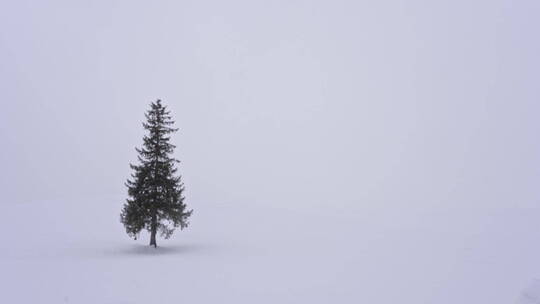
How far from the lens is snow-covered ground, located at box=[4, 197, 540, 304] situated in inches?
709

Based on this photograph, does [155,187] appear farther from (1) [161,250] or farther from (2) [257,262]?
(2) [257,262]

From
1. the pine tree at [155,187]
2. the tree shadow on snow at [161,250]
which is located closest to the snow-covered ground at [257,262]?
the tree shadow on snow at [161,250]

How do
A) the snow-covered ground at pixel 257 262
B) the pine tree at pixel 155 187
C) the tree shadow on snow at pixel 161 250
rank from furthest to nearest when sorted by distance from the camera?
the pine tree at pixel 155 187
the tree shadow on snow at pixel 161 250
the snow-covered ground at pixel 257 262

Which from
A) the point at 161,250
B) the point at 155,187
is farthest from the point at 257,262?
the point at 155,187

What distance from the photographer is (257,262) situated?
25.5 m

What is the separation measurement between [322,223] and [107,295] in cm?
3444

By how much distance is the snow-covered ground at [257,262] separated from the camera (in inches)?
709

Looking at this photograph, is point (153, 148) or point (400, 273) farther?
point (153, 148)

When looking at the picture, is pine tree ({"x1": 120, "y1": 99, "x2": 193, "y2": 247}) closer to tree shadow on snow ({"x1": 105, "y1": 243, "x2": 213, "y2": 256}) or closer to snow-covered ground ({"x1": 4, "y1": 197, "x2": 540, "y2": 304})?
tree shadow on snow ({"x1": 105, "y1": 243, "x2": 213, "y2": 256})

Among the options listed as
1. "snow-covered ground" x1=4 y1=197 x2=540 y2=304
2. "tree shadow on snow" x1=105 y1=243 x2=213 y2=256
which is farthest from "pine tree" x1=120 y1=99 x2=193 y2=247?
"snow-covered ground" x1=4 y1=197 x2=540 y2=304

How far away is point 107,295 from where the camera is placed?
1666 centimetres

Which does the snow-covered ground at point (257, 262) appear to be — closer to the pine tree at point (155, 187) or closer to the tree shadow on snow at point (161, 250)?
the tree shadow on snow at point (161, 250)

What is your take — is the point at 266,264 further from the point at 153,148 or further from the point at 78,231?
the point at 78,231

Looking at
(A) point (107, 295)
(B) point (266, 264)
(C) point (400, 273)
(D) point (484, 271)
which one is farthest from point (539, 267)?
(A) point (107, 295)
